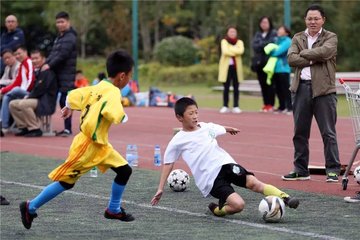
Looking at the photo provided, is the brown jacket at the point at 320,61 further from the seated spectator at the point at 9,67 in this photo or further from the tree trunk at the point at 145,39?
the tree trunk at the point at 145,39

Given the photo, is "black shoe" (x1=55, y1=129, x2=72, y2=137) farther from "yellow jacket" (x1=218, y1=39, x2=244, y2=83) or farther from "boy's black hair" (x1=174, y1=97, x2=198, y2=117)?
"boy's black hair" (x1=174, y1=97, x2=198, y2=117)

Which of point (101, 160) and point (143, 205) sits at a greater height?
point (101, 160)

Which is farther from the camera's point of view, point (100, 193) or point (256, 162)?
point (256, 162)

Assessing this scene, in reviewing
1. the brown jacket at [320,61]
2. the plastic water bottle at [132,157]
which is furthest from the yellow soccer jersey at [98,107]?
the plastic water bottle at [132,157]

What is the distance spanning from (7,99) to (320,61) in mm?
8856

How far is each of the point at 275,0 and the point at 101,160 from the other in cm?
2822

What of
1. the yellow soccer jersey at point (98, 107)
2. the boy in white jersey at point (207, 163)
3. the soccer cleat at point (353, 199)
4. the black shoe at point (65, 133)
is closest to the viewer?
the yellow soccer jersey at point (98, 107)

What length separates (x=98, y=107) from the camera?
8.55m

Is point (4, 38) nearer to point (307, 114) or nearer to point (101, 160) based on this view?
point (307, 114)

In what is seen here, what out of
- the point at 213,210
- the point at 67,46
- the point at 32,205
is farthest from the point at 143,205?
the point at 67,46

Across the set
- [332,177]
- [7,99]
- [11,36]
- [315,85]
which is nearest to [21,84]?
[7,99]

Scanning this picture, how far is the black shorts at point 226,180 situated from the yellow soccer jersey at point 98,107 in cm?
130

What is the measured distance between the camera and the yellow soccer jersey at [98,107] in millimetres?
8438

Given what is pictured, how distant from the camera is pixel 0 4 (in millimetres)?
42750
